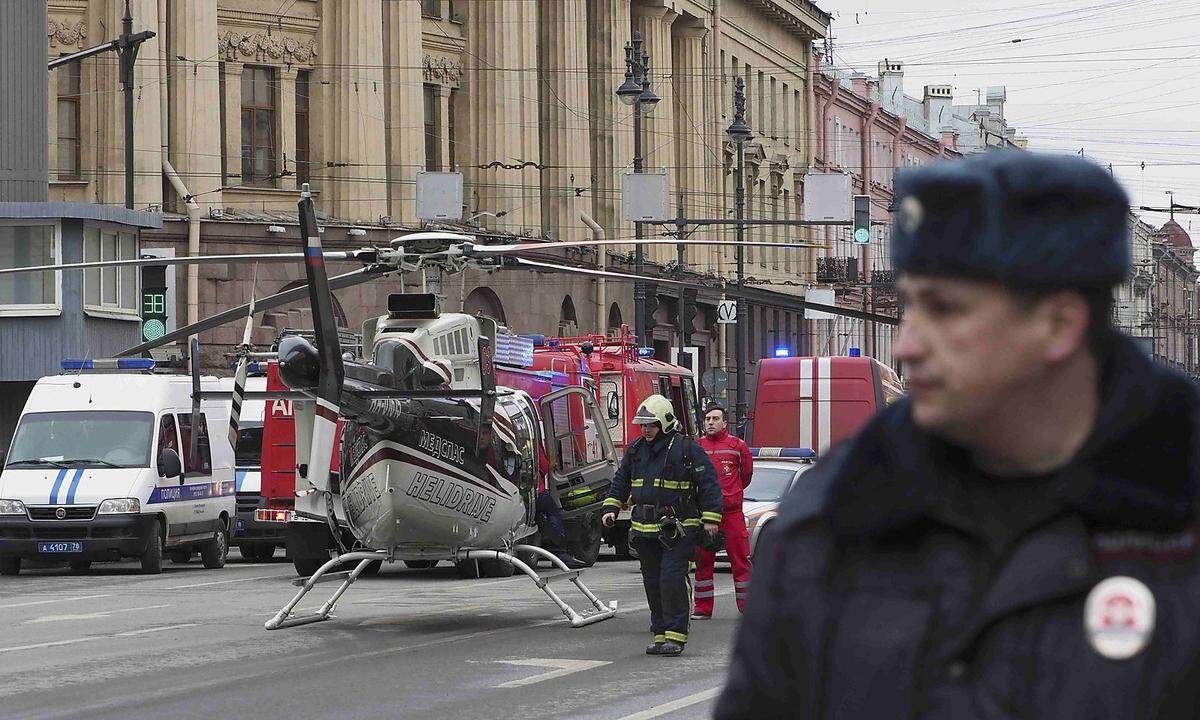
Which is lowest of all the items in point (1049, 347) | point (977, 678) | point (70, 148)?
point (977, 678)

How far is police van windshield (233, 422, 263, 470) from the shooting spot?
1267 inches

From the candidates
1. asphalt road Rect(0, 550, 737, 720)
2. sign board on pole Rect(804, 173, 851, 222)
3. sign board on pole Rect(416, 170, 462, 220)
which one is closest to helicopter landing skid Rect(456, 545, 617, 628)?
asphalt road Rect(0, 550, 737, 720)

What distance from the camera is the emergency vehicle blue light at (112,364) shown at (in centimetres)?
2821

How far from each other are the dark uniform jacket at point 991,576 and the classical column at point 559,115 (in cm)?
5392

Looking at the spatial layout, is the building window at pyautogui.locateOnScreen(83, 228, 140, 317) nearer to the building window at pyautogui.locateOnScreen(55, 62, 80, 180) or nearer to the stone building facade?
the stone building facade

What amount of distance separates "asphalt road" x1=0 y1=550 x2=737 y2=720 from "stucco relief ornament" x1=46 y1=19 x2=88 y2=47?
21.8 meters

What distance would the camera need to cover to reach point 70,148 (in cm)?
4291

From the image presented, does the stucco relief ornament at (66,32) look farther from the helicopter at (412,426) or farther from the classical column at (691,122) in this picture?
the classical column at (691,122)

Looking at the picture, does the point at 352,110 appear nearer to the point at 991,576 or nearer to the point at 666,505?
the point at 666,505

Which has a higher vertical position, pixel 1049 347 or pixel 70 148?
pixel 70 148

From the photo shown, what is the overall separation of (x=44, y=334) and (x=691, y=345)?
109ft

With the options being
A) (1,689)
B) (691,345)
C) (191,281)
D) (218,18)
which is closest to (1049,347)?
(1,689)

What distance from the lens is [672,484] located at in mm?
15695

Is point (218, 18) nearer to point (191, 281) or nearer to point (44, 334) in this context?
point (191, 281)
